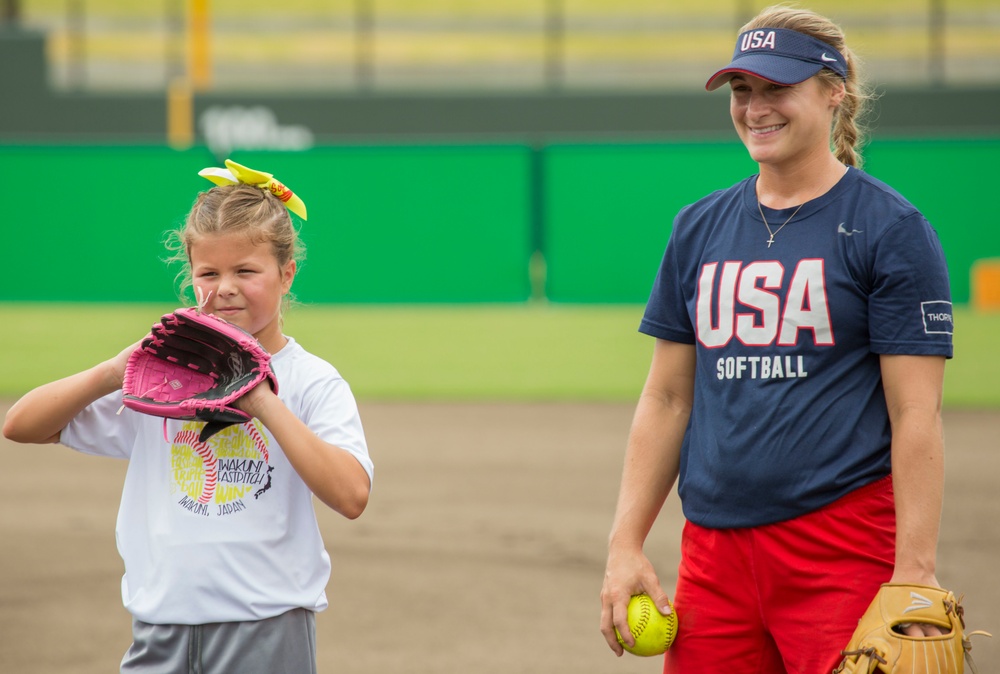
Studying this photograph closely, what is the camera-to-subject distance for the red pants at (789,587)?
255 cm

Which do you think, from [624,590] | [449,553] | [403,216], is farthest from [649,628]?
[403,216]

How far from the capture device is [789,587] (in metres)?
2.59

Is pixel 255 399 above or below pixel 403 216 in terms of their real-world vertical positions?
above

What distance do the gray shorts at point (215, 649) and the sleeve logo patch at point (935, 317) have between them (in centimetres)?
144

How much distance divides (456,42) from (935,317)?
101 ft

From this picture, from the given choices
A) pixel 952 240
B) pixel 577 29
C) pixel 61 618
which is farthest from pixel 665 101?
pixel 61 618

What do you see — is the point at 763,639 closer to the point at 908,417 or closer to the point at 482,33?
the point at 908,417

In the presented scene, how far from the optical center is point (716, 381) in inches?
107

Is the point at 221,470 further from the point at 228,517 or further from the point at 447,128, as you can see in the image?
the point at 447,128

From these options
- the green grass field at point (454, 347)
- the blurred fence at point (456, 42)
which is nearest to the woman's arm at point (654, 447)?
the green grass field at point (454, 347)

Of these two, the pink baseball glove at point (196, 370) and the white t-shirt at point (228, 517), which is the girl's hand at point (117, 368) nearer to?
the pink baseball glove at point (196, 370)

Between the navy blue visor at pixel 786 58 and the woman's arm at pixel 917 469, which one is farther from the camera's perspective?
the navy blue visor at pixel 786 58

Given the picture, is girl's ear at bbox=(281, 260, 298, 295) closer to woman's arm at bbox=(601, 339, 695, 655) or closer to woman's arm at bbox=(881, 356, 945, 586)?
woman's arm at bbox=(601, 339, 695, 655)

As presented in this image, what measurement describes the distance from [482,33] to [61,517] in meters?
27.0
